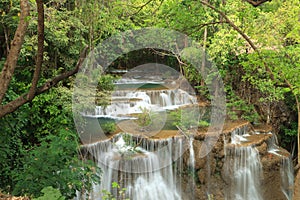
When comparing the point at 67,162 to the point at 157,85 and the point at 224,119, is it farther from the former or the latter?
the point at 157,85

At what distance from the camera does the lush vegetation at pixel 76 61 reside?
329 cm

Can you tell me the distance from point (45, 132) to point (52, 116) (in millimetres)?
440

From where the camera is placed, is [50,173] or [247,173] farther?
[247,173]

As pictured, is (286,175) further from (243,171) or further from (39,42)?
(39,42)

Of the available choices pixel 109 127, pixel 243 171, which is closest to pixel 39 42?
pixel 109 127

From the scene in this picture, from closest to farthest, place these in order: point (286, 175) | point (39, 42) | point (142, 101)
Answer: point (39, 42) → point (286, 175) → point (142, 101)

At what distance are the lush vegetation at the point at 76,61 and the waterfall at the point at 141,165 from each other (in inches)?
30.1

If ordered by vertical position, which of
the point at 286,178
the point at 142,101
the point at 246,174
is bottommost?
the point at 286,178

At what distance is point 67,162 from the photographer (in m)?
3.49

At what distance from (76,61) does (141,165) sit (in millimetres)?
3364

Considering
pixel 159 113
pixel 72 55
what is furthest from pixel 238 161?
pixel 72 55

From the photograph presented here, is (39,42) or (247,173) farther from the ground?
(39,42)

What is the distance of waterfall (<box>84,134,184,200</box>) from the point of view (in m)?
6.51

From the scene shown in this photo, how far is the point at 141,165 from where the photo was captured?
6.66 metres
